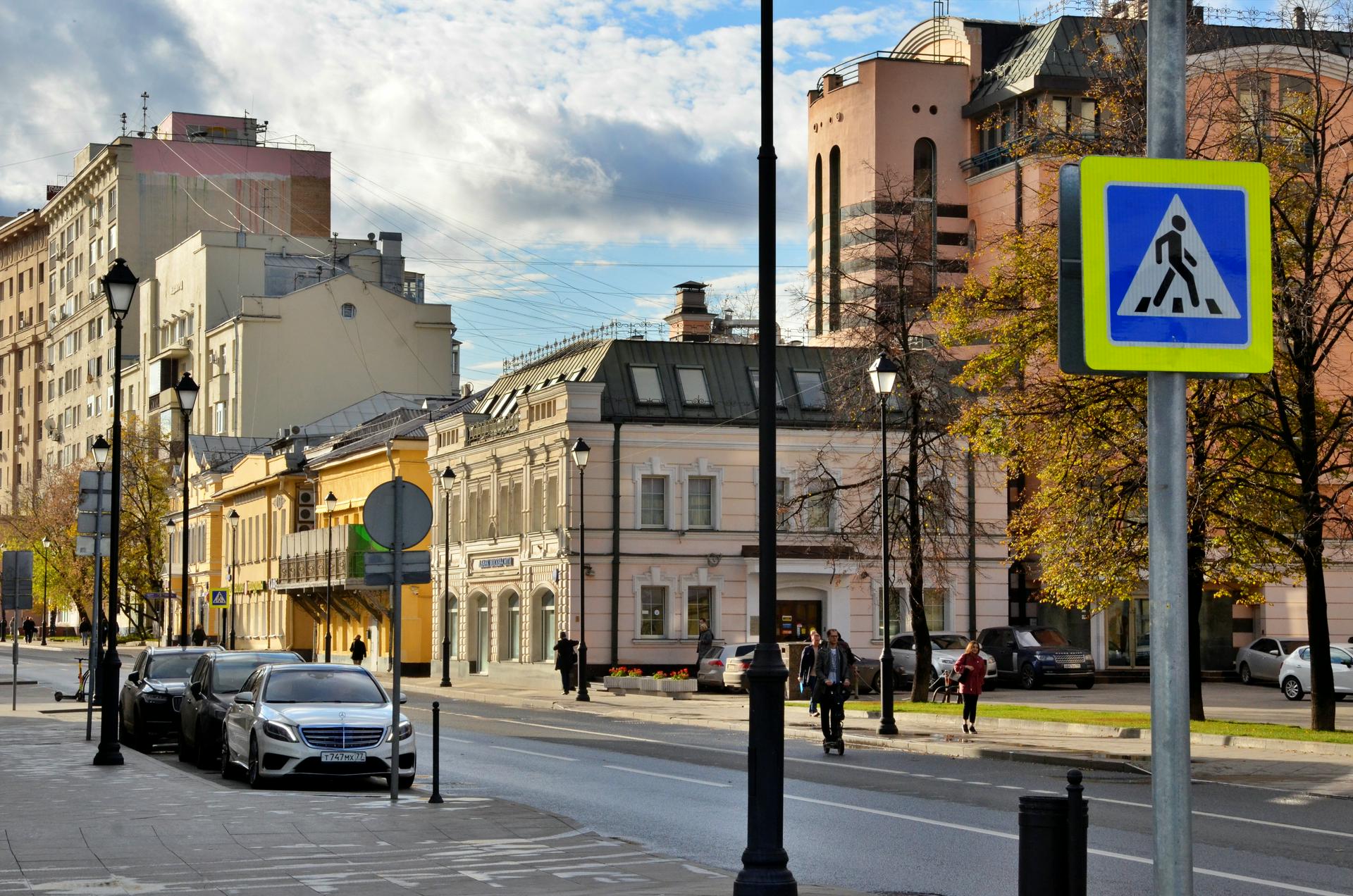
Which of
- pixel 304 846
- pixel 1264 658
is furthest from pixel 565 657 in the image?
pixel 304 846

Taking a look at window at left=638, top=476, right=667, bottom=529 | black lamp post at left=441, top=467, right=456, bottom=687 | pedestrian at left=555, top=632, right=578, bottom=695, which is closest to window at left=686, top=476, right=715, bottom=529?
window at left=638, top=476, right=667, bottom=529

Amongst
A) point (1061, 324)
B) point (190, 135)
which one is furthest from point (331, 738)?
point (190, 135)

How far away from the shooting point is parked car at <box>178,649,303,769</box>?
23938 mm

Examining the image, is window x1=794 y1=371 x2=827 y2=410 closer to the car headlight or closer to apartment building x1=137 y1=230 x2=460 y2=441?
the car headlight

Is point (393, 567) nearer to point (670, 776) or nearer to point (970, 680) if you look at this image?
point (670, 776)

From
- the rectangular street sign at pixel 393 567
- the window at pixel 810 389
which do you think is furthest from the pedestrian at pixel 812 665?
the window at pixel 810 389

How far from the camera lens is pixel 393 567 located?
17.2m

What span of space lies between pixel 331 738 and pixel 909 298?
21.4 m

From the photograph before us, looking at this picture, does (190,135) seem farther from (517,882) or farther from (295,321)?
(517,882)

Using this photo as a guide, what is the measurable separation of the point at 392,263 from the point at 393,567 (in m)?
96.8

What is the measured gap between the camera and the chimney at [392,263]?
111 meters

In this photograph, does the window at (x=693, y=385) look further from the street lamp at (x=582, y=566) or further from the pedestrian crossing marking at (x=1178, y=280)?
the pedestrian crossing marking at (x=1178, y=280)

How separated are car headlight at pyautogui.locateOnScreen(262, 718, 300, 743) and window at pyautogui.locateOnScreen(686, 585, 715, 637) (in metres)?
32.4

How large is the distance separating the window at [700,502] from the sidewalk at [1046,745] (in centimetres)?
1017
